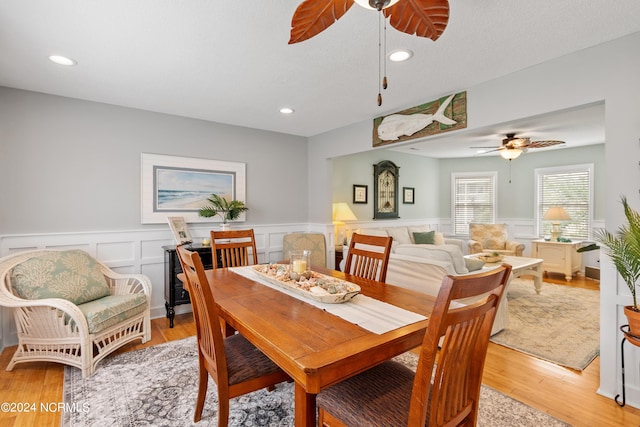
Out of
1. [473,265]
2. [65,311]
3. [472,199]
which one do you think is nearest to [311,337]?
[65,311]

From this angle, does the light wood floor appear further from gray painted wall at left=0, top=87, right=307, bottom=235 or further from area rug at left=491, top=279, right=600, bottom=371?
gray painted wall at left=0, top=87, right=307, bottom=235

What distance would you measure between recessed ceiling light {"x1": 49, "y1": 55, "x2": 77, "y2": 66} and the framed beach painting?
1274 mm

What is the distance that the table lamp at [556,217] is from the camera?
18.5 ft

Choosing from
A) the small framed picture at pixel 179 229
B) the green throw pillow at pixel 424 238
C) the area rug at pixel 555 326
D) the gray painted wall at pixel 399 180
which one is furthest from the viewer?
the green throw pillow at pixel 424 238

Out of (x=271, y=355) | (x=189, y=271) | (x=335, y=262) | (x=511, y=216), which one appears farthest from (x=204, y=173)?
(x=511, y=216)

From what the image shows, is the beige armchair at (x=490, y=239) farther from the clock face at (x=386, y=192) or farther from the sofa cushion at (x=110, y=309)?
the sofa cushion at (x=110, y=309)

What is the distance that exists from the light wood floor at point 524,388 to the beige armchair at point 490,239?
3.61m

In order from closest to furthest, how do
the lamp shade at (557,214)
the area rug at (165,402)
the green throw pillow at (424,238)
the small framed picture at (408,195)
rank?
the area rug at (165,402) → the lamp shade at (557,214) → the green throw pillow at (424,238) → the small framed picture at (408,195)

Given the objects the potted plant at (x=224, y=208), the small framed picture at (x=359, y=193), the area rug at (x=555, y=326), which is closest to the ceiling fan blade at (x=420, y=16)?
the area rug at (x=555, y=326)

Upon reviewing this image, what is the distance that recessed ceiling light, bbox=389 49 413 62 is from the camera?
2266 mm

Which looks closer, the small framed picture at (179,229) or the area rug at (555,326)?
the area rug at (555,326)

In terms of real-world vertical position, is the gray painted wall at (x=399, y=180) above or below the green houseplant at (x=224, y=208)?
above

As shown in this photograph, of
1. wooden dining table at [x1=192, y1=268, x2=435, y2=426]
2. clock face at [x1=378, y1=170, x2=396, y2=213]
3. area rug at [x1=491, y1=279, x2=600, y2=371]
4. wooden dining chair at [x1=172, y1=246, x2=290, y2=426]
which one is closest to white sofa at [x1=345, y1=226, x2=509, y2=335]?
area rug at [x1=491, y1=279, x2=600, y2=371]

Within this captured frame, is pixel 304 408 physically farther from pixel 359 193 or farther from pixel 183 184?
pixel 359 193
